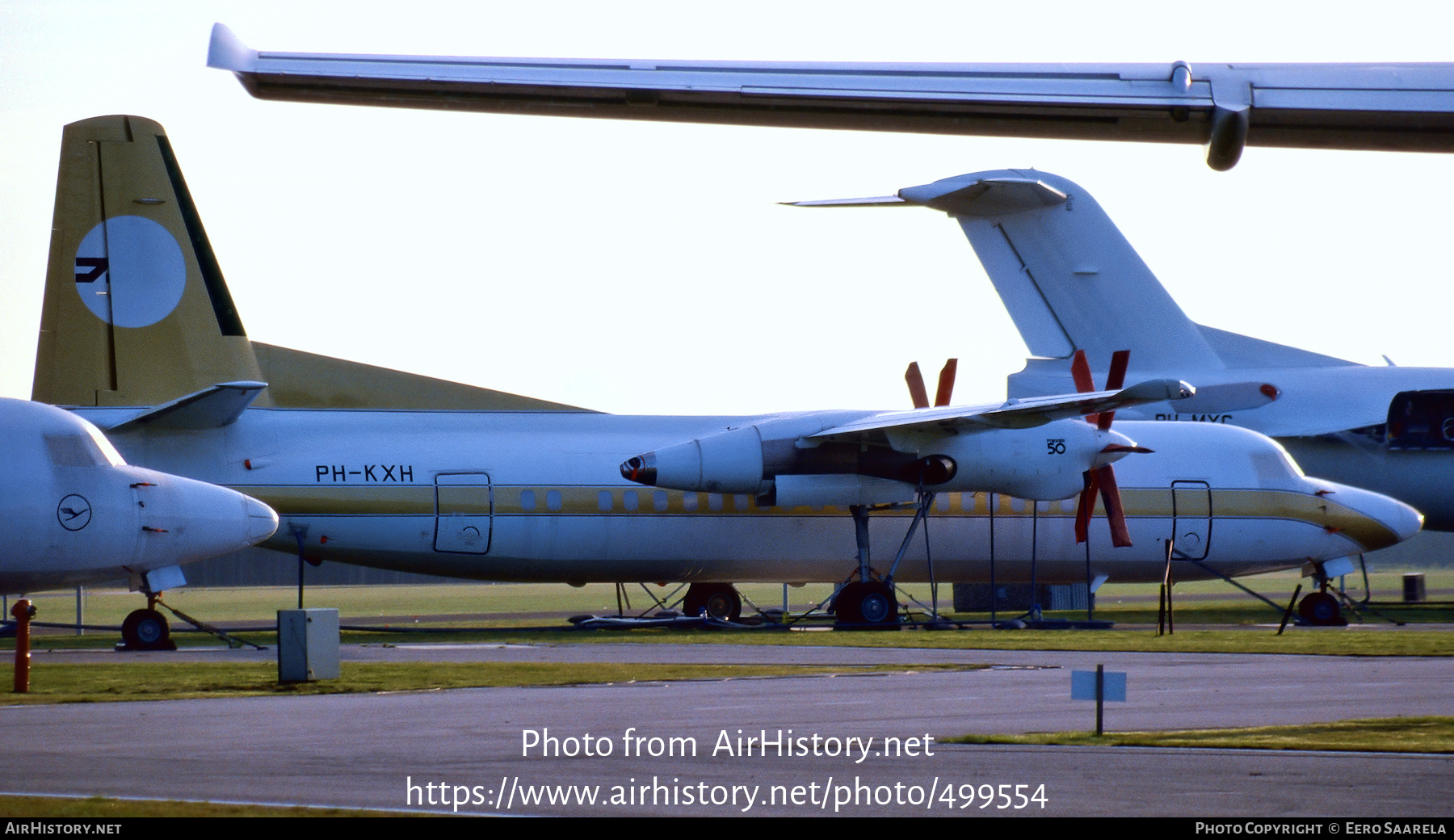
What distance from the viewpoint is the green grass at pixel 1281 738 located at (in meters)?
9.91

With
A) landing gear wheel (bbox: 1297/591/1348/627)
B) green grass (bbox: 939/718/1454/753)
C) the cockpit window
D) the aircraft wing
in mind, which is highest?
the aircraft wing

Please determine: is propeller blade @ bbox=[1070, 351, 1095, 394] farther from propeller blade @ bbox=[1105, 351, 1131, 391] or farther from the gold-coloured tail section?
the gold-coloured tail section

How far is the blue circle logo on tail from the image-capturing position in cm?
2417

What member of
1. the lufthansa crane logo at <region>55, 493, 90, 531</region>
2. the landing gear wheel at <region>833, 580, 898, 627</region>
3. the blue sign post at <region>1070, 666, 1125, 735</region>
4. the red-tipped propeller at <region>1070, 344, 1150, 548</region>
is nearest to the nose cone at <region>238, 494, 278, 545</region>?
the lufthansa crane logo at <region>55, 493, 90, 531</region>

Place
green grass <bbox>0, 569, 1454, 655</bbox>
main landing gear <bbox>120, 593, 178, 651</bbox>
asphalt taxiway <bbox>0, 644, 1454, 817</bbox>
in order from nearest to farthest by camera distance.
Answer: asphalt taxiway <bbox>0, 644, 1454, 817</bbox> < green grass <bbox>0, 569, 1454, 655</bbox> < main landing gear <bbox>120, 593, 178, 651</bbox>

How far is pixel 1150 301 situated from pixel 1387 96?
2814 centimetres

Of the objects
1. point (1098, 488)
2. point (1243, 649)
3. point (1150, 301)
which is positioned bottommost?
point (1243, 649)

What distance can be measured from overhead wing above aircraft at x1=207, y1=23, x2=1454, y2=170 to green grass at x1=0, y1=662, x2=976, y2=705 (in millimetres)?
10430

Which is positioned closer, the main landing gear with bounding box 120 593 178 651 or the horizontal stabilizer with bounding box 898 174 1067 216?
the main landing gear with bounding box 120 593 178 651

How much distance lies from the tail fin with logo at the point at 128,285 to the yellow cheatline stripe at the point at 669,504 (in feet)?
7.48

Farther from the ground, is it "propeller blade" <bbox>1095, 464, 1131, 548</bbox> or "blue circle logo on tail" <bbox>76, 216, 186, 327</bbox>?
"blue circle logo on tail" <bbox>76, 216, 186, 327</bbox>

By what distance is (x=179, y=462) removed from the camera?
78.4 ft
